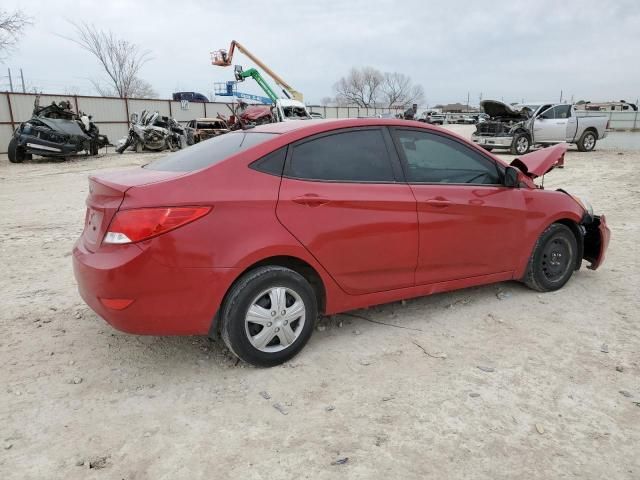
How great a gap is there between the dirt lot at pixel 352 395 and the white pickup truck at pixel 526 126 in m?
13.5

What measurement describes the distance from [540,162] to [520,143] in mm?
13631

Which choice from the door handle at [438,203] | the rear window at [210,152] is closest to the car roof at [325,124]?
the rear window at [210,152]

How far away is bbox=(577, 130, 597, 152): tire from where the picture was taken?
19344 millimetres

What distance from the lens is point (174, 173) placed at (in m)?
3.13

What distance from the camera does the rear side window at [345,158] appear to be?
3299 mm

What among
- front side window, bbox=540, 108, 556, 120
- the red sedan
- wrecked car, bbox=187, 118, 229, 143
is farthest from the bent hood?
wrecked car, bbox=187, 118, 229, 143

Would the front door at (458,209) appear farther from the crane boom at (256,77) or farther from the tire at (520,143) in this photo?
the crane boom at (256,77)

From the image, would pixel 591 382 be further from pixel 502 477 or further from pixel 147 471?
pixel 147 471

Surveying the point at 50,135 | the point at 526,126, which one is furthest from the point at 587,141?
the point at 50,135

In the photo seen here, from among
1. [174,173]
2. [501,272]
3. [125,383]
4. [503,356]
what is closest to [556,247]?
[501,272]

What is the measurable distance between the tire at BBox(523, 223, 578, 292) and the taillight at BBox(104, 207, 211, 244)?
3034 millimetres

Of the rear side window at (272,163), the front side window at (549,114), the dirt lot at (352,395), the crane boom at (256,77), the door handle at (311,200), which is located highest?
the crane boom at (256,77)

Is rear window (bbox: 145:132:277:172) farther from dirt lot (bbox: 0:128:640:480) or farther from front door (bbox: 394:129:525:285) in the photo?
dirt lot (bbox: 0:128:640:480)

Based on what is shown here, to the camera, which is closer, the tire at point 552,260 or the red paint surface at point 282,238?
the red paint surface at point 282,238
